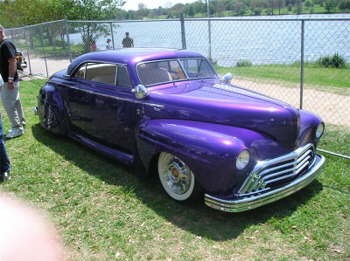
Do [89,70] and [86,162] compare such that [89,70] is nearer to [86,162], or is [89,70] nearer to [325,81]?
[86,162]

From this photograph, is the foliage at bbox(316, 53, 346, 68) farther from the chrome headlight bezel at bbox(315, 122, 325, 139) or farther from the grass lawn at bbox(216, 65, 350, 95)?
the chrome headlight bezel at bbox(315, 122, 325, 139)

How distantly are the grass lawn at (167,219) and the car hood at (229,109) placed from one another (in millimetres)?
847

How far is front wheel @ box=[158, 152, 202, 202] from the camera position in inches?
152

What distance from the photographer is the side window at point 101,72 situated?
16.6 feet

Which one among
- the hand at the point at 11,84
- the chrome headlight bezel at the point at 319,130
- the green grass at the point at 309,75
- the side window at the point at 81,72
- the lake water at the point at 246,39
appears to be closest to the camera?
the chrome headlight bezel at the point at 319,130

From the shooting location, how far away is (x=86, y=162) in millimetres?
5488

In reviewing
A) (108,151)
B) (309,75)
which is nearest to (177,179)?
(108,151)

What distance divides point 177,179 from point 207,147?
0.68 m

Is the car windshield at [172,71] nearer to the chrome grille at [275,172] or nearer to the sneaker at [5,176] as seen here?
the chrome grille at [275,172]

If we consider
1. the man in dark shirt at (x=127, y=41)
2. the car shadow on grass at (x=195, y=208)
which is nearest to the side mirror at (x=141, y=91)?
the car shadow on grass at (x=195, y=208)

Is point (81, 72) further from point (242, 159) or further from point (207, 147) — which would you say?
point (242, 159)

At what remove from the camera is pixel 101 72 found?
542cm

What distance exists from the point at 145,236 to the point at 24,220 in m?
1.45

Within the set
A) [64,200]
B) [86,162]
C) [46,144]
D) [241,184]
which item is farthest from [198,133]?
[46,144]
